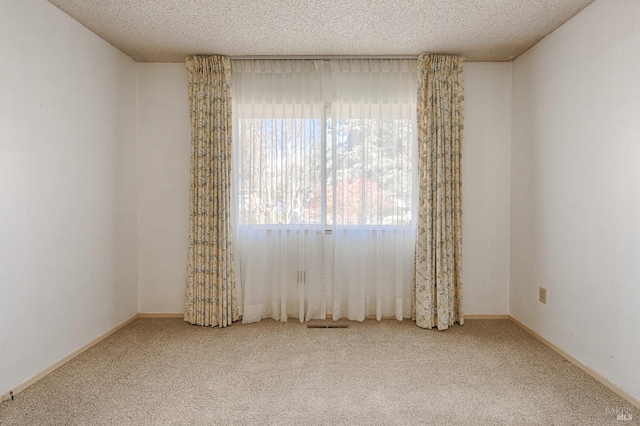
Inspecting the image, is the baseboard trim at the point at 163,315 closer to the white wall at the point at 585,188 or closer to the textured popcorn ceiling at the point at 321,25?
the textured popcorn ceiling at the point at 321,25

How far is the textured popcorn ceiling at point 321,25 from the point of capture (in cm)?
262

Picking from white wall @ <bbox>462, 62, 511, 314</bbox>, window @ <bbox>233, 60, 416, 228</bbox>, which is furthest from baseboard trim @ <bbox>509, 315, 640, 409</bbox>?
window @ <bbox>233, 60, 416, 228</bbox>

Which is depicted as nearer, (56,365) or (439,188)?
(56,365)

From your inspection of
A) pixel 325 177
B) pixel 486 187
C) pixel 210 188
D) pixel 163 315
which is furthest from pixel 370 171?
pixel 163 315

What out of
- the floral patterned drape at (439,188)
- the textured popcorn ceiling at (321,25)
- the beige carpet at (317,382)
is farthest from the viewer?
the floral patterned drape at (439,188)

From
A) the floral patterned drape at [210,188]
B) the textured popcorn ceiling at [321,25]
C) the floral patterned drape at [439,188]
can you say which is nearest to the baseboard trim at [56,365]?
the floral patterned drape at [210,188]

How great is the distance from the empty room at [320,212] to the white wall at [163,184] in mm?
23

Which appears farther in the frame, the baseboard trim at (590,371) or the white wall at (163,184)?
the white wall at (163,184)

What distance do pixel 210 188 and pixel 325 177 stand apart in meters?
1.12

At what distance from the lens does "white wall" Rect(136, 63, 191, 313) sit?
12.3ft

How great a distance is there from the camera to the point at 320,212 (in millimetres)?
3713

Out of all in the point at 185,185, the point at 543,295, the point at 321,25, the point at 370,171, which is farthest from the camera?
the point at 185,185

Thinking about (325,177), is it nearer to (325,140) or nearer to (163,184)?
(325,140)

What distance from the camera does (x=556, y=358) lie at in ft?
9.23
